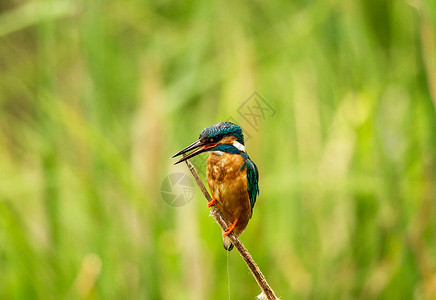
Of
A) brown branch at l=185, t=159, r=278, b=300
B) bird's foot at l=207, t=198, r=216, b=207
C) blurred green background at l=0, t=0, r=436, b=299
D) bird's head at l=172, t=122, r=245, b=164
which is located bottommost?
brown branch at l=185, t=159, r=278, b=300

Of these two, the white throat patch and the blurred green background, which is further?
the blurred green background

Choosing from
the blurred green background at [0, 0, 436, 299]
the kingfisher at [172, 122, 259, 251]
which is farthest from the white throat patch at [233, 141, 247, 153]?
the blurred green background at [0, 0, 436, 299]

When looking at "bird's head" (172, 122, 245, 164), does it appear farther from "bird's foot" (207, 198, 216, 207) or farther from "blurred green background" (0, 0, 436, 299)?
"blurred green background" (0, 0, 436, 299)

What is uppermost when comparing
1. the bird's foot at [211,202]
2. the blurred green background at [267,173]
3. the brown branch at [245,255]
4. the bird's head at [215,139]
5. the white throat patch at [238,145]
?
the blurred green background at [267,173]

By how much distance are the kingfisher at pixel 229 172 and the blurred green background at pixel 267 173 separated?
31.8 inches

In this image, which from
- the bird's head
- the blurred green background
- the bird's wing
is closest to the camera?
the bird's head

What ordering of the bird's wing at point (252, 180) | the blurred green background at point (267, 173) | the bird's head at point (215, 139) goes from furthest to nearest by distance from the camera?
the blurred green background at point (267, 173), the bird's wing at point (252, 180), the bird's head at point (215, 139)

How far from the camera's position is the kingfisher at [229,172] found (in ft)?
2.04

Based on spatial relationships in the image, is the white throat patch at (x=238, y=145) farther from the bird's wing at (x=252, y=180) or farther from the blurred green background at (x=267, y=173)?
the blurred green background at (x=267, y=173)

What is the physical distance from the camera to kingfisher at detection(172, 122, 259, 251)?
622mm

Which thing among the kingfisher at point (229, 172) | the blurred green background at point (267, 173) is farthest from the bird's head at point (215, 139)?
the blurred green background at point (267, 173)

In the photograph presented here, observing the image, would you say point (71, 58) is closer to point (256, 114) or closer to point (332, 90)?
point (332, 90)

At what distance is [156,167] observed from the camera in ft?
5.79

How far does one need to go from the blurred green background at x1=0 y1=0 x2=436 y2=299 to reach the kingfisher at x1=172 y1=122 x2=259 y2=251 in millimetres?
808
